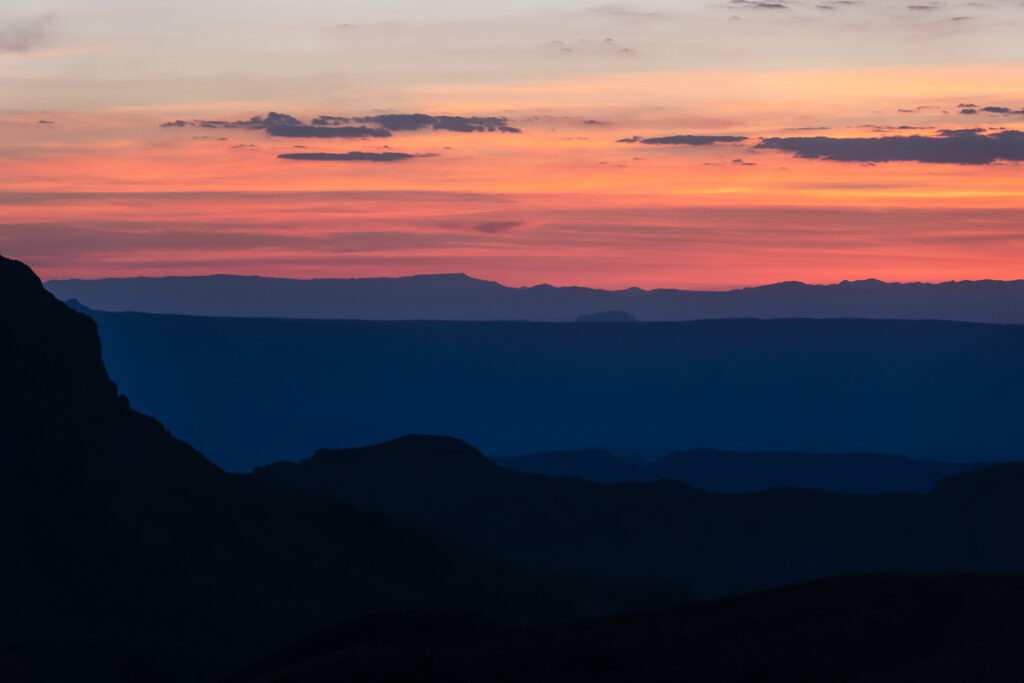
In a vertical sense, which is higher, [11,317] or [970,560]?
[11,317]

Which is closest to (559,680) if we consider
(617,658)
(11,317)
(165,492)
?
(617,658)

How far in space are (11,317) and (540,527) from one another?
5587cm

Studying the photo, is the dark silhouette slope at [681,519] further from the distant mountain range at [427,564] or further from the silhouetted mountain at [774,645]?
the silhouetted mountain at [774,645]

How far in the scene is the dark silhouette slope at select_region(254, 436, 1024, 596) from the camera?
389 ft

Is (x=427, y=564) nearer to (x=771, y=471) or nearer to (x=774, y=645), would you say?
(x=774, y=645)

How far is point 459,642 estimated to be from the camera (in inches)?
1726

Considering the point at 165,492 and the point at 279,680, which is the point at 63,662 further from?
the point at 165,492

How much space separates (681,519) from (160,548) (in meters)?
60.3

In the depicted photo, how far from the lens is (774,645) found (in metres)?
35.4

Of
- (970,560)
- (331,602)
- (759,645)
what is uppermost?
(759,645)

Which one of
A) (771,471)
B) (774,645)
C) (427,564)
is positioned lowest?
(771,471)

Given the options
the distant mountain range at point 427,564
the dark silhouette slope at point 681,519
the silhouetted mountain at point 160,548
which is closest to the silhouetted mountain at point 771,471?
the dark silhouette slope at point 681,519

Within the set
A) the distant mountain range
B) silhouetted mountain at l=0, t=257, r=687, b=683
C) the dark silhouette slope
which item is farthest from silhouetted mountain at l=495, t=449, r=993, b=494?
silhouetted mountain at l=0, t=257, r=687, b=683

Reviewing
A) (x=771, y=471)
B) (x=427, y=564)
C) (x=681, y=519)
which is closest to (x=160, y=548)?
(x=427, y=564)
